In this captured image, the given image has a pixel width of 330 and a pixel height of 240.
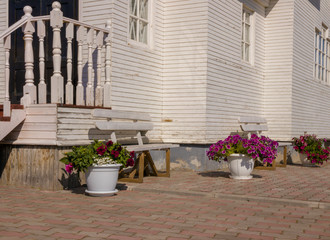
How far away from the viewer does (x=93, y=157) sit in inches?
257

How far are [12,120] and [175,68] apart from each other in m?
4.30

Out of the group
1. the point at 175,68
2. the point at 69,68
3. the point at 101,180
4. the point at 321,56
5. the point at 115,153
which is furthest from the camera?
the point at 321,56

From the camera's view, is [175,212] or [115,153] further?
[115,153]

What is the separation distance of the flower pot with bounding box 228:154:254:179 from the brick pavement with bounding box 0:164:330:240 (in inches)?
20.7

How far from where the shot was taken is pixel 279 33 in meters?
13.2

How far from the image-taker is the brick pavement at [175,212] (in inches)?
178

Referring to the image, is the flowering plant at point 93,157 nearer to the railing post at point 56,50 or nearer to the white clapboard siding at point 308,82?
the railing post at point 56,50

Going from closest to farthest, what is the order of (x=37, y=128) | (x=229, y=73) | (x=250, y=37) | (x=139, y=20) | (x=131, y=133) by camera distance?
(x=37, y=128), (x=131, y=133), (x=139, y=20), (x=229, y=73), (x=250, y=37)

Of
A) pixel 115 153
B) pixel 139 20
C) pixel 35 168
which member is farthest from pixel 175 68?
pixel 35 168

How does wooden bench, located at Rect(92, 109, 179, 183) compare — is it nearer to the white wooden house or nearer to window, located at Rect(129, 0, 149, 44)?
the white wooden house

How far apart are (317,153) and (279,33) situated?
11.9 feet

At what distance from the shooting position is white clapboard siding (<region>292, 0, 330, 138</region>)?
1337cm

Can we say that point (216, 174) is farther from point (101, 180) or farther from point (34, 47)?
point (34, 47)

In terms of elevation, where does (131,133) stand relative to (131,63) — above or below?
below
